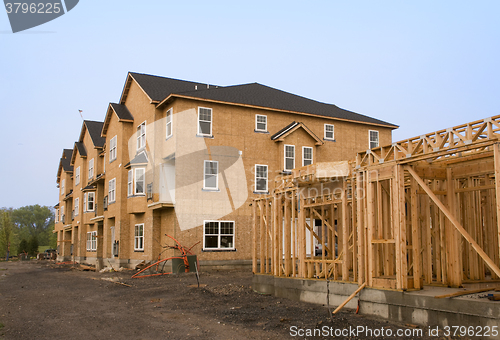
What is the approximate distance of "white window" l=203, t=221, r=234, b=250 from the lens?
27.4 metres

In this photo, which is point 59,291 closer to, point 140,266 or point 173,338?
point 140,266

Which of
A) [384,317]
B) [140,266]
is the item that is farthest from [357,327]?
[140,266]

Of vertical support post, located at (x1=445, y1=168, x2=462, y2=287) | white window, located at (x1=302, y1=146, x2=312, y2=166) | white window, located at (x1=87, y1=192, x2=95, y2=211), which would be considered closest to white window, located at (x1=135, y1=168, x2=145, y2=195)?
white window, located at (x1=302, y1=146, x2=312, y2=166)

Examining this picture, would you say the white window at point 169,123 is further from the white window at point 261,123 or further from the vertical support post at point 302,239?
the vertical support post at point 302,239

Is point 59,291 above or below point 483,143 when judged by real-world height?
below

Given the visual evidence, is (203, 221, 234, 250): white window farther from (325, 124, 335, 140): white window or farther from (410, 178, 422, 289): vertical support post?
(410, 178, 422, 289): vertical support post

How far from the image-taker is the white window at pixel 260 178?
2969 centimetres

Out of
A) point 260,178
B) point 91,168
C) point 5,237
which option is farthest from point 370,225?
point 5,237

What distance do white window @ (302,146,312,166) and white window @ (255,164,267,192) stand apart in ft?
10.7

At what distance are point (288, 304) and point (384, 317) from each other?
4.03m

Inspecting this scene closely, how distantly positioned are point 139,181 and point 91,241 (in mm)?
16544

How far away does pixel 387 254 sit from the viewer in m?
13.8

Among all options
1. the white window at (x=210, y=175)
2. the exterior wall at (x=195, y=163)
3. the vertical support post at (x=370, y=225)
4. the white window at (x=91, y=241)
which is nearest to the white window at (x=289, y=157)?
the exterior wall at (x=195, y=163)

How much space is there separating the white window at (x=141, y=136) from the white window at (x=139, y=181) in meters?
1.89
